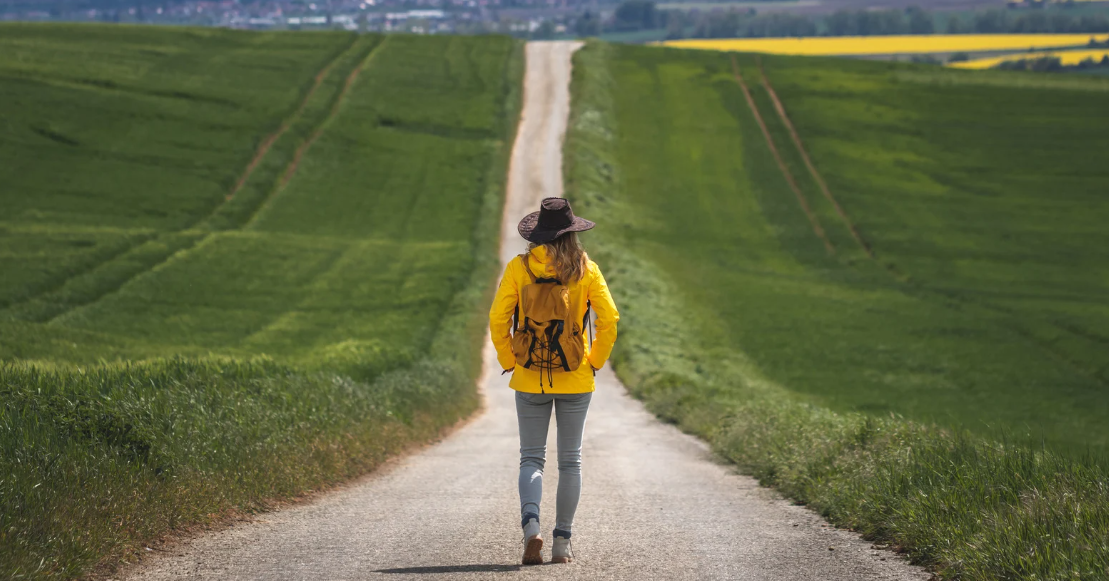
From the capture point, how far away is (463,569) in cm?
688

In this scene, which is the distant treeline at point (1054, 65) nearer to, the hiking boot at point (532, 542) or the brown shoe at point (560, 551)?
the brown shoe at point (560, 551)

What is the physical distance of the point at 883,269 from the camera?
4491cm

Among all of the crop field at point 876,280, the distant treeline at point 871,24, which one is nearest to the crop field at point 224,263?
the crop field at point 876,280

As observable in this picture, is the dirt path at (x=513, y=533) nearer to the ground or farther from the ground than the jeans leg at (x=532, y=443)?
nearer to the ground

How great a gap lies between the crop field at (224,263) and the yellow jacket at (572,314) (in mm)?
2851

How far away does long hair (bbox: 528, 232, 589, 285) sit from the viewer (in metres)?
7.04

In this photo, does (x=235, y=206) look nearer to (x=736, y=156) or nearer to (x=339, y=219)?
(x=339, y=219)

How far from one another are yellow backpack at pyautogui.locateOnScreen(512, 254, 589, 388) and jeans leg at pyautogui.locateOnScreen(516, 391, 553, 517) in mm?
226

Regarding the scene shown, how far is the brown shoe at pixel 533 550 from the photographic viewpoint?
6957mm

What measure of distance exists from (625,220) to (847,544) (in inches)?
1702

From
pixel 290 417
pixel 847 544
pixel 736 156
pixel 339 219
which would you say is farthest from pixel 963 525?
pixel 736 156

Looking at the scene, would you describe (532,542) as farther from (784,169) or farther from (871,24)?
(871,24)

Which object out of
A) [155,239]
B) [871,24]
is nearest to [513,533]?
[155,239]

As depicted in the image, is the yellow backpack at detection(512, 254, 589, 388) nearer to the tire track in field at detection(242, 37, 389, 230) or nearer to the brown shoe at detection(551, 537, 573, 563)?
the brown shoe at detection(551, 537, 573, 563)
